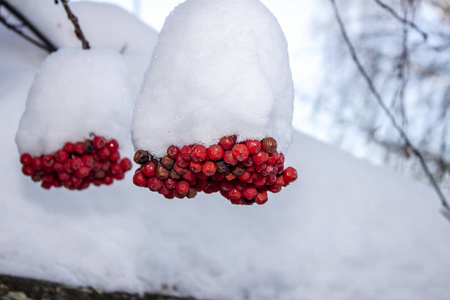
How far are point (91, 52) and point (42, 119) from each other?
0.33 meters

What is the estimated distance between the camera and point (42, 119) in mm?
1235

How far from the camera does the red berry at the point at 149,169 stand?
2.95 feet

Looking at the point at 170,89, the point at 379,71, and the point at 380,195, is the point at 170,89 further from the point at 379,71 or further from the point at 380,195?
the point at 379,71

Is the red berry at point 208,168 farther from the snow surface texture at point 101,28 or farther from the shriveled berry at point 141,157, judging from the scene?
the snow surface texture at point 101,28

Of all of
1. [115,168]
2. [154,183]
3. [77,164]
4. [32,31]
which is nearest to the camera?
[154,183]

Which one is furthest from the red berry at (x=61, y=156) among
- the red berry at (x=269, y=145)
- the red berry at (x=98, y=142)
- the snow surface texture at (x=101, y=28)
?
the snow surface texture at (x=101, y=28)

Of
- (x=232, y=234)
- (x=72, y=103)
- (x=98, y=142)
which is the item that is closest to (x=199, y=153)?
(x=98, y=142)

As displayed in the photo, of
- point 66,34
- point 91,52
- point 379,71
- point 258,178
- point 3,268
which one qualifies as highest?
point 379,71

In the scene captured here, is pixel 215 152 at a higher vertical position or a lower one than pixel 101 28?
lower

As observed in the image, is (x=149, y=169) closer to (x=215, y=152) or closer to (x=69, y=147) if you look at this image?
(x=215, y=152)

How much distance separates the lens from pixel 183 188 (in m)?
0.92

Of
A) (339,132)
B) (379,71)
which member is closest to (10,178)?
(379,71)

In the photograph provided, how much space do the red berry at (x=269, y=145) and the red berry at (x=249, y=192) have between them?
0.19 meters

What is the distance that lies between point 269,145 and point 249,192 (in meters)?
0.21
